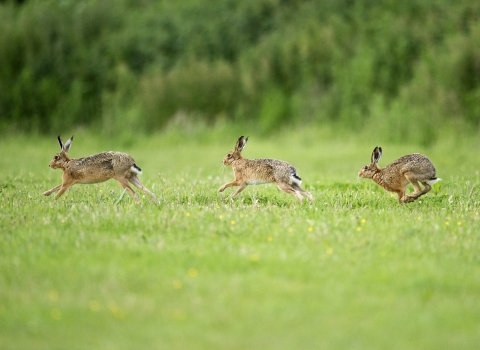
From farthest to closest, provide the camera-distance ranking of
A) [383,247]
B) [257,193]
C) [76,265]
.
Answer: [257,193]
[383,247]
[76,265]

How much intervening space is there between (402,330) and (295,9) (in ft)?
94.9

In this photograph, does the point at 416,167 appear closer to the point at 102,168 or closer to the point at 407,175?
the point at 407,175

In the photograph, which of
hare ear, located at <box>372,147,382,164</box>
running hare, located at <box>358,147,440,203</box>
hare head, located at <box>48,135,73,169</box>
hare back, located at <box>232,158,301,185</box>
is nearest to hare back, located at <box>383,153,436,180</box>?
running hare, located at <box>358,147,440,203</box>

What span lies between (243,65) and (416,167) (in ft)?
68.7

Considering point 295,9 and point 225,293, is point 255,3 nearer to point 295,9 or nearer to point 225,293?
point 295,9

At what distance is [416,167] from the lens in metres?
12.4

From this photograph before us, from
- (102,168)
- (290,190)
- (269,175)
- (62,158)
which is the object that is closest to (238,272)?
(290,190)

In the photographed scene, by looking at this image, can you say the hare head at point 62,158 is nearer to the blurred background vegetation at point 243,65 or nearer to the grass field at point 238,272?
the grass field at point 238,272

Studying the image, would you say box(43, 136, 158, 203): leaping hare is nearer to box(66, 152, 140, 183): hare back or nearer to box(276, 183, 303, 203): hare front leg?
box(66, 152, 140, 183): hare back

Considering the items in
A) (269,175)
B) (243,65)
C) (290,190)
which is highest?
(243,65)

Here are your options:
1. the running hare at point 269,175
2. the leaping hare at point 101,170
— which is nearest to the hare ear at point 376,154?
the running hare at point 269,175

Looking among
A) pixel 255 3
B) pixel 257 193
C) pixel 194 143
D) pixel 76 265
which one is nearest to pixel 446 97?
pixel 194 143

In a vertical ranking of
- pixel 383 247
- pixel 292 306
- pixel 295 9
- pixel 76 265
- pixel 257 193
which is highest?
pixel 295 9

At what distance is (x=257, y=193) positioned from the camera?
1330 centimetres
